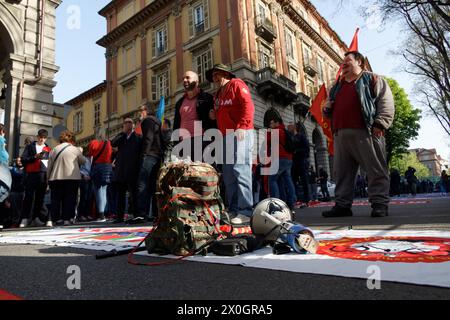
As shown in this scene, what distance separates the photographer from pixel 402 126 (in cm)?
3177

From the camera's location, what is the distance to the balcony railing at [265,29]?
1891 centimetres

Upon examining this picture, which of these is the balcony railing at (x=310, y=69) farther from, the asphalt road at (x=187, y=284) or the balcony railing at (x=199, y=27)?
the asphalt road at (x=187, y=284)

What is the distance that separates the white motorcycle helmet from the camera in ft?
6.64

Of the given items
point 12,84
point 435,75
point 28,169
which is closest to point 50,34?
point 12,84

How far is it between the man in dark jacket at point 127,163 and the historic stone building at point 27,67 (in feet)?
19.4

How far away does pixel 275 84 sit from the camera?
1817cm

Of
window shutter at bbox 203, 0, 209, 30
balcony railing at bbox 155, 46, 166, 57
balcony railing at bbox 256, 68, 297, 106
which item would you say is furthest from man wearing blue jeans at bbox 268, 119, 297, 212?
balcony railing at bbox 155, 46, 166, 57

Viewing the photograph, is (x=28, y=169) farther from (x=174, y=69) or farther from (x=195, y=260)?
(x=174, y=69)

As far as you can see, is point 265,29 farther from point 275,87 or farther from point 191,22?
point 191,22

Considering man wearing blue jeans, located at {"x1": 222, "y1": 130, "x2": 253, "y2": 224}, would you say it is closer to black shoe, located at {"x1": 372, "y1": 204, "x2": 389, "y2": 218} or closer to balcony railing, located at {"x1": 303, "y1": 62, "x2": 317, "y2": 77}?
black shoe, located at {"x1": 372, "y1": 204, "x2": 389, "y2": 218}

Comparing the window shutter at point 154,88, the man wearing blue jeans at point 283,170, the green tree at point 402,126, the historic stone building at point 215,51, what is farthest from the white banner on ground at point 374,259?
Result: the green tree at point 402,126

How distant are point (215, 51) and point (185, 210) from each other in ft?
60.4

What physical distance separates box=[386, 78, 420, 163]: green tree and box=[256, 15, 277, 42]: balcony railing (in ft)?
57.2
